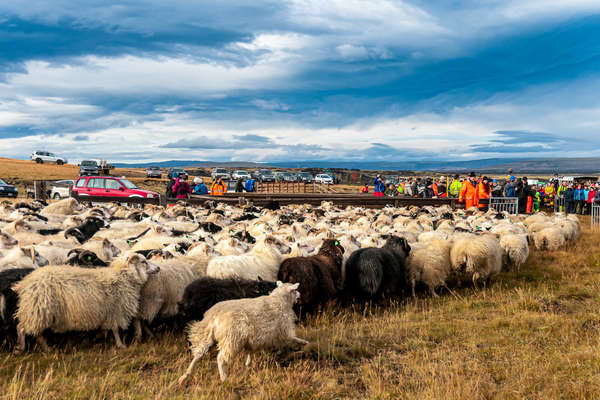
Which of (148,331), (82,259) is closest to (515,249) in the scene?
(148,331)

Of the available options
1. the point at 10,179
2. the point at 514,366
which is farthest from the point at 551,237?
the point at 10,179

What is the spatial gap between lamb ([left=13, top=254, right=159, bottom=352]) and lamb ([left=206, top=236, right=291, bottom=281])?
37.9 inches

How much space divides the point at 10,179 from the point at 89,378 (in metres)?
52.2

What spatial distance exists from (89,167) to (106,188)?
36425 millimetres

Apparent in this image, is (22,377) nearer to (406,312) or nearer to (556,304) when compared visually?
(406,312)

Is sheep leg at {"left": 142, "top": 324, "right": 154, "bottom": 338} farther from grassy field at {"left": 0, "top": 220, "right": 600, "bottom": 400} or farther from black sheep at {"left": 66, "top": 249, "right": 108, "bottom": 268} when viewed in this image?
black sheep at {"left": 66, "top": 249, "right": 108, "bottom": 268}

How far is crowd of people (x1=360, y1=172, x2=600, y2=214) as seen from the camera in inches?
786

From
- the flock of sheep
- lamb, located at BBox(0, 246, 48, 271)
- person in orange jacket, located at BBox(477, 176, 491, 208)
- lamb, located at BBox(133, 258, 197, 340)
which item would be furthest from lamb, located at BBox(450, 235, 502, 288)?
person in orange jacket, located at BBox(477, 176, 491, 208)

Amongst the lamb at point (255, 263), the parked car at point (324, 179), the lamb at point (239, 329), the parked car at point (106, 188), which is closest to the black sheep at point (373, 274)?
the lamb at point (255, 263)

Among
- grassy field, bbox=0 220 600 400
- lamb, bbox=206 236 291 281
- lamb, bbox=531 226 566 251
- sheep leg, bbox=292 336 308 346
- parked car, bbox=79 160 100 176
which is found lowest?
grassy field, bbox=0 220 600 400

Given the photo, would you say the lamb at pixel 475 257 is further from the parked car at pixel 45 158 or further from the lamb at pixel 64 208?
the parked car at pixel 45 158

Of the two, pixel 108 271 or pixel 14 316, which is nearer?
pixel 14 316

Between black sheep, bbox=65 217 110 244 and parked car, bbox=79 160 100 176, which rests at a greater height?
parked car, bbox=79 160 100 176

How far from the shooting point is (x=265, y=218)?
1345cm
